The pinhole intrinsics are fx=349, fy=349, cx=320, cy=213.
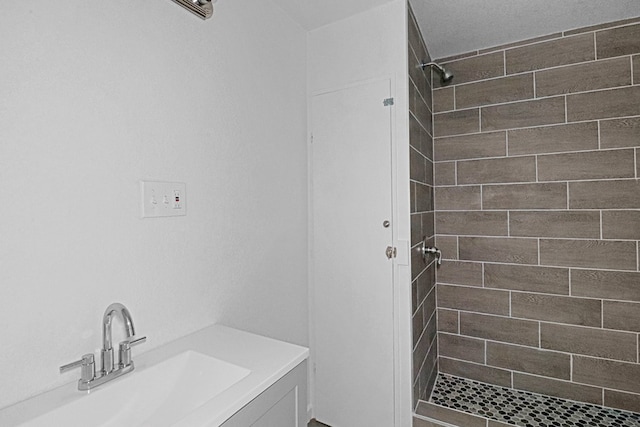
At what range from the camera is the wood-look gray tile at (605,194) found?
84.4 inches

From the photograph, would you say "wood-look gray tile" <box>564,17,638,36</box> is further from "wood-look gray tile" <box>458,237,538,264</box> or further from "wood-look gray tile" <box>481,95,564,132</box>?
"wood-look gray tile" <box>458,237,538,264</box>

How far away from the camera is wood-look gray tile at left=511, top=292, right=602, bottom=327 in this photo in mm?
2238

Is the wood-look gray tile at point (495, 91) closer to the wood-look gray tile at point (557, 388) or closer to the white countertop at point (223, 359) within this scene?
the wood-look gray tile at point (557, 388)

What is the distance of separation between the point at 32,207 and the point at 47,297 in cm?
25

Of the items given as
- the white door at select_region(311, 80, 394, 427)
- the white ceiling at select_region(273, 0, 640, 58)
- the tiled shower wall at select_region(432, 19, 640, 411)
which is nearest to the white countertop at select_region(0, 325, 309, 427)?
the white door at select_region(311, 80, 394, 427)

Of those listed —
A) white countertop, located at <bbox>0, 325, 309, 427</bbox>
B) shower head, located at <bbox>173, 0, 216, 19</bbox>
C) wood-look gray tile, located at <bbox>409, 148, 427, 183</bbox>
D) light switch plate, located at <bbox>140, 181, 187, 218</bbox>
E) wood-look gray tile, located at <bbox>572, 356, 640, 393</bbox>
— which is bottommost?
wood-look gray tile, located at <bbox>572, 356, 640, 393</bbox>

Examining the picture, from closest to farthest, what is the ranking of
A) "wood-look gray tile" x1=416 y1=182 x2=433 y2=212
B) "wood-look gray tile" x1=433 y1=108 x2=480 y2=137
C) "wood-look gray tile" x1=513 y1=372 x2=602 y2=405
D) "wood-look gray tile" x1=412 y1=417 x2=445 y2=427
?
"wood-look gray tile" x1=412 y1=417 x2=445 y2=427 → "wood-look gray tile" x1=416 y1=182 x2=433 y2=212 → "wood-look gray tile" x1=513 y1=372 x2=602 y2=405 → "wood-look gray tile" x1=433 y1=108 x2=480 y2=137

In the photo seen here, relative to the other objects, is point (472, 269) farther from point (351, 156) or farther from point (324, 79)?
point (324, 79)

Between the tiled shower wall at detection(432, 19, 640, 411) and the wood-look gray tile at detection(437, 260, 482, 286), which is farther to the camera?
the wood-look gray tile at detection(437, 260, 482, 286)

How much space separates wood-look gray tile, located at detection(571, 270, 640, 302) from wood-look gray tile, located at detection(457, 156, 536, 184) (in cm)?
A: 70

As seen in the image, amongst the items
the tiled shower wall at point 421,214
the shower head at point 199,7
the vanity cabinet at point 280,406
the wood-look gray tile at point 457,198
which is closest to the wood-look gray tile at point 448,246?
the tiled shower wall at point 421,214

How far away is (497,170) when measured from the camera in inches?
97.5

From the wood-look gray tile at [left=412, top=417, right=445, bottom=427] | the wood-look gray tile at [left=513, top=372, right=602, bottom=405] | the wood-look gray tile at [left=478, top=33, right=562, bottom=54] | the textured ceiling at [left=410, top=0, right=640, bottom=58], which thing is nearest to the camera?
the wood-look gray tile at [left=412, top=417, right=445, bottom=427]

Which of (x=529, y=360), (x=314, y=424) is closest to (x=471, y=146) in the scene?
(x=529, y=360)
